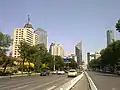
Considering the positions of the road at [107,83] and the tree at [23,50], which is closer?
the road at [107,83]

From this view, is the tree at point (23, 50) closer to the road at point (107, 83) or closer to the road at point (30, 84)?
the road at point (107, 83)

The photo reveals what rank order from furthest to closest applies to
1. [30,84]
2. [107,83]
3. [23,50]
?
[23,50] → [107,83] → [30,84]

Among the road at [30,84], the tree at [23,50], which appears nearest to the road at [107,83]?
the road at [30,84]

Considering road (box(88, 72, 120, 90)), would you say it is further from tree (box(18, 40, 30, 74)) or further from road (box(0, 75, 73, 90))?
tree (box(18, 40, 30, 74))

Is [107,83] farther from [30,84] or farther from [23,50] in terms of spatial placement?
[23,50]

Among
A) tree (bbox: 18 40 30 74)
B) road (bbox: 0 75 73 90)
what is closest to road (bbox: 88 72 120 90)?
road (bbox: 0 75 73 90)

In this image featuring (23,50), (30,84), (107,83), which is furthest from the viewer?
(23,50)

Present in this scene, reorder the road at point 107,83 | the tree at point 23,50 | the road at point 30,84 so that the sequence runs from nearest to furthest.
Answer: the road at point 30,84, the road at point 107,83, the tree at point 23,50

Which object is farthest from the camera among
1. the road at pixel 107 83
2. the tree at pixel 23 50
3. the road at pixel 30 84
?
the tree at pixel 23 50

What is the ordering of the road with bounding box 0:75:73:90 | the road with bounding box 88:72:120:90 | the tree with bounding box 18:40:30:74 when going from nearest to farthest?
1. the road with bounding box 0:75:73:90
2. the road with bounding box 88:72:120:90
3. the tree with bounding box 18:40:30:74

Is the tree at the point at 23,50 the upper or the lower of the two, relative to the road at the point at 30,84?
upper

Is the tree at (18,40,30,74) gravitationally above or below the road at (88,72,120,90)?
above

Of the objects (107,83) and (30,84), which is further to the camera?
(107,83)

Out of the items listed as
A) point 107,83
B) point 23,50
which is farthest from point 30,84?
point 23,50
